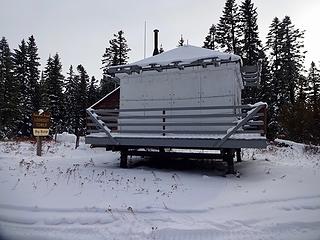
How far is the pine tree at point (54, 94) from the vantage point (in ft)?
83.1

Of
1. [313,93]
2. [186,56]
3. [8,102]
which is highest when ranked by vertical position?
[186,56]

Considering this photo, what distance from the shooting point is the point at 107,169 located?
920cm

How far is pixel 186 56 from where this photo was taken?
34.8 ft

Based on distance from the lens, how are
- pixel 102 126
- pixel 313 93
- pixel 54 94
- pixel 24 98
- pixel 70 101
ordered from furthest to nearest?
1. pixel 70 101
2. pixel 54 94
3. pixel 24 98
4. pixel 313 93
5. pixel 102 126

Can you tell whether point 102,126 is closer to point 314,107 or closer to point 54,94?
point 314,107

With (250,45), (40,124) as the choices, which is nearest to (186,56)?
(40,124)

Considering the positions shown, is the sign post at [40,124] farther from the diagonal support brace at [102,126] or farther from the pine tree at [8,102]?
the pine tree at [8,102]

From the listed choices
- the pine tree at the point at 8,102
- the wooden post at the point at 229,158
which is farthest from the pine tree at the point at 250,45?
the pine tree at the point at 8,102

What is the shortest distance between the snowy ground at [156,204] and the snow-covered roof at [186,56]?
3575mm

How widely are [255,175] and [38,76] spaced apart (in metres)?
17.4

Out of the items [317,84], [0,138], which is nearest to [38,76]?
[0,138]

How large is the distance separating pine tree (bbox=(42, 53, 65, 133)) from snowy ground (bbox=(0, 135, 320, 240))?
17.8 metres

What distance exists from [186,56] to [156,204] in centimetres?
610

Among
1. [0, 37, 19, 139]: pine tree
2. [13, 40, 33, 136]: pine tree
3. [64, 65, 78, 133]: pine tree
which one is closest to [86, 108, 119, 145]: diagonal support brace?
[0, 37, 19, 139]: pine tree
